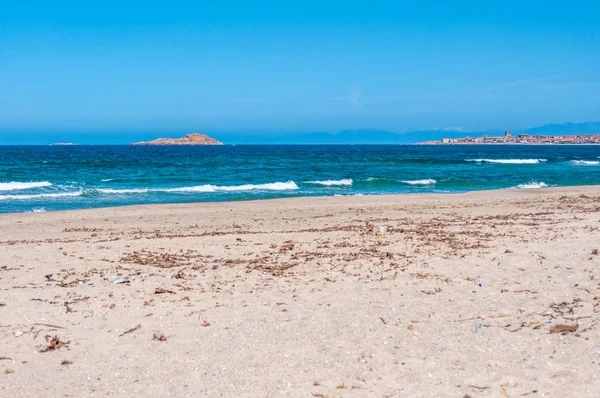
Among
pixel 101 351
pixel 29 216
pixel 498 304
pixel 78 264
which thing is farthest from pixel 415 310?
pixel 29 216

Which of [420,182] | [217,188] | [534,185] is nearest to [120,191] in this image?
[217,188]

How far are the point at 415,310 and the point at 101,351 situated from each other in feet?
10.2

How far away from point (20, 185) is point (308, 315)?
29.3m

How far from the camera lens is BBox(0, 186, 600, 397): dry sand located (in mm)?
4359

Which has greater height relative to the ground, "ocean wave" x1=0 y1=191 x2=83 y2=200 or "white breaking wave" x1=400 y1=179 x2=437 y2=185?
"white breaking wave" x1=400 y1=179 x2=437 y2=185

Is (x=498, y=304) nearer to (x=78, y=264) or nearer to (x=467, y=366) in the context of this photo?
(x=467, y=366)

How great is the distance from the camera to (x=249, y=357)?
189 inches

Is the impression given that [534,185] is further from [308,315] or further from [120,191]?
[308,315]

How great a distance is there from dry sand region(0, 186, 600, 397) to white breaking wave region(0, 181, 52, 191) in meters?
22.2

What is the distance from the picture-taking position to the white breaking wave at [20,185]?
97.2 ft

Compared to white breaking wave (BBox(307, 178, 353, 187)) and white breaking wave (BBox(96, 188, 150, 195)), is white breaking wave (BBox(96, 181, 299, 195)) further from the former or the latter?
white breaking wave (BBox(307, 178, 353, 187))

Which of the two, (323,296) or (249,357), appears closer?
(249,357)

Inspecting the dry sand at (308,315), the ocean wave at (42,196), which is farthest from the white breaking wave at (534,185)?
the ocean wave at (42,196)

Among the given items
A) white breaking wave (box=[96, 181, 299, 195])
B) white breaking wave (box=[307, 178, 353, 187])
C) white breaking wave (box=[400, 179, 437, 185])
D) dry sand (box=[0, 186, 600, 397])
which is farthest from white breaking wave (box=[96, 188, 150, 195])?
dry sand (box=[0, 186, 600, 397])
